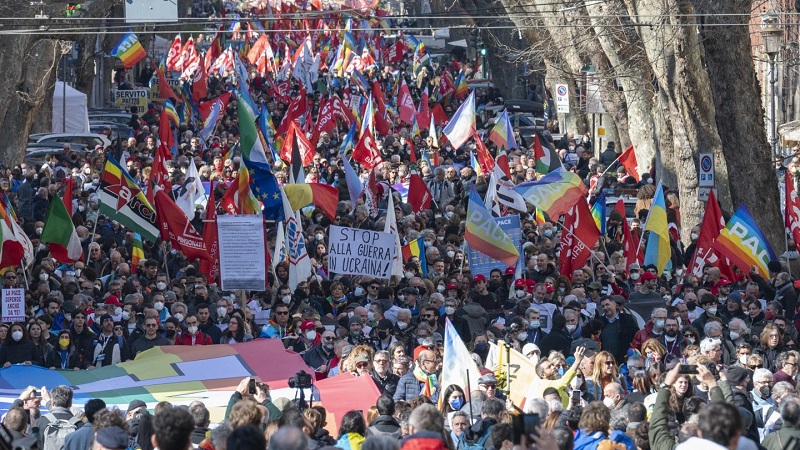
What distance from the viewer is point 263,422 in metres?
10.3

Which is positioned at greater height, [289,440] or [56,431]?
[289,440]

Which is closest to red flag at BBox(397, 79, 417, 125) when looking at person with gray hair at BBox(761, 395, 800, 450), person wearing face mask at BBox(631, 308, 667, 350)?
person wearing face mask at BBox(631, 308, 667, 350)

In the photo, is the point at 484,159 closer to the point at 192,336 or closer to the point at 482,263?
the point at 482,263

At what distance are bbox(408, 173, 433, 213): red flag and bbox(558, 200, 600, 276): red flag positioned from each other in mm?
4432

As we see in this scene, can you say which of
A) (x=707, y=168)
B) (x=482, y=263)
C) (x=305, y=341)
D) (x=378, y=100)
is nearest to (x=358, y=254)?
(x=482, y=263)

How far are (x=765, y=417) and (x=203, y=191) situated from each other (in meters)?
12.8

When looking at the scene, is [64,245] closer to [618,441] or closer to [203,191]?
[203,191]

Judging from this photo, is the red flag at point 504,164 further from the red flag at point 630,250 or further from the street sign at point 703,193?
the red flag at point 630,250

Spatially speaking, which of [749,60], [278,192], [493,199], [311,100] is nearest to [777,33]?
[749,60]

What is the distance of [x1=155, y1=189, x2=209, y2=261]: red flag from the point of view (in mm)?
19719

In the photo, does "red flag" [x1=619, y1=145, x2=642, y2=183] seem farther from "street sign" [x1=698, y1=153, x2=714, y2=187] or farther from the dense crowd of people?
"street sign" [x1=698, y1=153, x2=714, y2=187]

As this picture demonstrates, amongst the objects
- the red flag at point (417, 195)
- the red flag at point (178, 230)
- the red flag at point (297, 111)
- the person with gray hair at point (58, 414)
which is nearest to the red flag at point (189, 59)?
the red flag at point (297, 111)

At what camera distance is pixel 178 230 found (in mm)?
19766

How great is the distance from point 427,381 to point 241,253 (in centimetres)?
489
